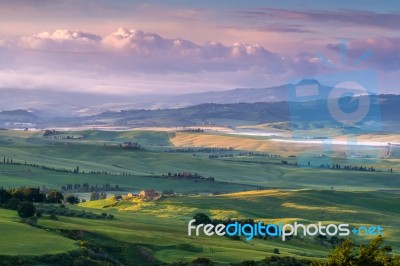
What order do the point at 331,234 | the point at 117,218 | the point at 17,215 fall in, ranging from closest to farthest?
the point at 17,215 → the point at 117,218 → the point at 331,234

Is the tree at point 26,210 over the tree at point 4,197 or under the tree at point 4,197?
under

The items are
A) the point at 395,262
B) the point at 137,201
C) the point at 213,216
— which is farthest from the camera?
the point at 137,201

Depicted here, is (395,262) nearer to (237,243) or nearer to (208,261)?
(208,261)

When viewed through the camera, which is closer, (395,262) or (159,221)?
(395,262)

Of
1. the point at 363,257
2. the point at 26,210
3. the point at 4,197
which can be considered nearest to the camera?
the point at 363,257

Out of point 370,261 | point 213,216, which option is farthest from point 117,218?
point 370,261

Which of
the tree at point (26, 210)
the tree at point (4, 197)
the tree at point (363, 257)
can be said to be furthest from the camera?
the tree at point (4, 197)

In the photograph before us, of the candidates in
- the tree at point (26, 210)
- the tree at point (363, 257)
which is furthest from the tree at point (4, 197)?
the tree at point (363, 257)

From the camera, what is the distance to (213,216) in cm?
16200

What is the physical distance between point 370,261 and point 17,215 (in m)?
65.4

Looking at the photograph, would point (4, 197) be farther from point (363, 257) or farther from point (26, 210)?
point (363, 257)

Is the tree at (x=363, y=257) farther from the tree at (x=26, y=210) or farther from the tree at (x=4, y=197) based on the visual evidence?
the tree at (x=4, y=197)

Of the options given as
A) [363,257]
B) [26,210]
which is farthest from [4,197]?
[363,257]

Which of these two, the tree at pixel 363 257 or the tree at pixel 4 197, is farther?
the tree at pixel 4 197
